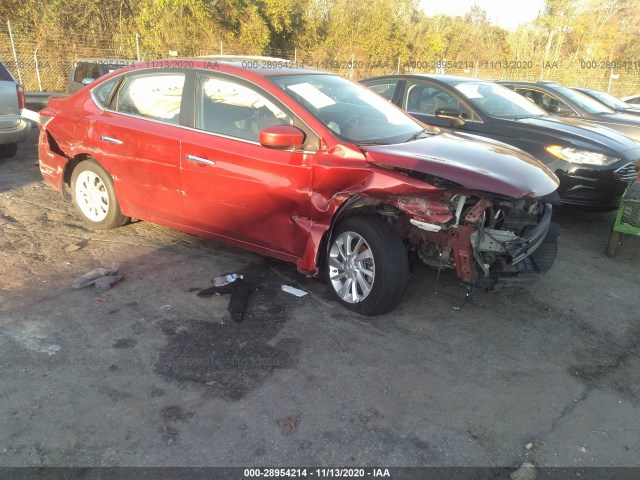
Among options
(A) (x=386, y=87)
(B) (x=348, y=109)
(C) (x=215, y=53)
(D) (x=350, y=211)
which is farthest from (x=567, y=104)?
(C) (x=215, y=53)

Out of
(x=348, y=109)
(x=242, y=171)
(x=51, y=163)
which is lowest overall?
(x=51, y=163)

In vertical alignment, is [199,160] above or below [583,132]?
below

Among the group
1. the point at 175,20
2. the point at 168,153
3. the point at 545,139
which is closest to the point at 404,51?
the point at 175,20

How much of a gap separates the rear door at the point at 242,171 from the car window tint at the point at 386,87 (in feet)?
11.4

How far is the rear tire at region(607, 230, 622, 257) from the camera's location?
507 centimetres

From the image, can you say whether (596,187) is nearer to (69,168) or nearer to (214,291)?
(214,291)

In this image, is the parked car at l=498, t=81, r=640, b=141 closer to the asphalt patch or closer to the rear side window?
the asphalt patch

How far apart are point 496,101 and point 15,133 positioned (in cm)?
714

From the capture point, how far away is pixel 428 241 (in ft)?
11.9

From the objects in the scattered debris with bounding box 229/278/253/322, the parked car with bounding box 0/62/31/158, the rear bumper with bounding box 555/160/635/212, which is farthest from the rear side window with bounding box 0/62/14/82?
the rear bumper with bounding box 555/160/635/212

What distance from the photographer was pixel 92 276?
13.7 ft

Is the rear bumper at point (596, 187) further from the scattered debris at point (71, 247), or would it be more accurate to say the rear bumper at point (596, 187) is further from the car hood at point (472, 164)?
the scattered debris at point (71, 247)

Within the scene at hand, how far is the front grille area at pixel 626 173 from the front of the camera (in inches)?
219

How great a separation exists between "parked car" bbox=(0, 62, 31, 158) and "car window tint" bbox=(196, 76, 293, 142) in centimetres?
493
